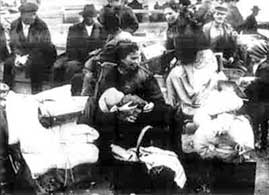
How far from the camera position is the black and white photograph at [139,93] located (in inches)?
183

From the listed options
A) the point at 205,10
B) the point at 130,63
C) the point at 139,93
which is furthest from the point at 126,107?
the point at 205,10

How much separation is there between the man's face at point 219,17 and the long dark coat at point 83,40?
762 mm

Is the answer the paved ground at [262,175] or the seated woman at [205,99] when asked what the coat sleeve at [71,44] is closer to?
the seated woman at [205,99]

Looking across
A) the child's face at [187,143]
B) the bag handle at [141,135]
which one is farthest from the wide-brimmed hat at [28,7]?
the child's face at [187,143]

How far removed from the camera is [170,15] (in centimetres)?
464

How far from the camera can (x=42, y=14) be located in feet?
15.3

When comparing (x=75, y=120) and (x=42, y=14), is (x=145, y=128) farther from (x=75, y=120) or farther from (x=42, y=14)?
(x=42, y=14)

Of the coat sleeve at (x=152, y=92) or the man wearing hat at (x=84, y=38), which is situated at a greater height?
the man wearing hat at (x=84, y=38)

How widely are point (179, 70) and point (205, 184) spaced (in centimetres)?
81

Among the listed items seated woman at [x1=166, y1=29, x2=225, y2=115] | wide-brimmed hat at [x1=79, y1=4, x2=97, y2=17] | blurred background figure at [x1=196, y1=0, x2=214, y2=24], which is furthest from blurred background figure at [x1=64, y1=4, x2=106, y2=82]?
blurred background figure at [x1=196, y1=0, x2=214, y2=24]

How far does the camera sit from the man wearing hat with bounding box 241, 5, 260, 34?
4.61m

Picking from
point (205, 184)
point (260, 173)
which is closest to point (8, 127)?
point (205, 184)

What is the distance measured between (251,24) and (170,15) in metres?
0.55

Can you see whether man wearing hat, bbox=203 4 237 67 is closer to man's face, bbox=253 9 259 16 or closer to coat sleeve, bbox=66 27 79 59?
man's face, bbox=253 9 259 16
